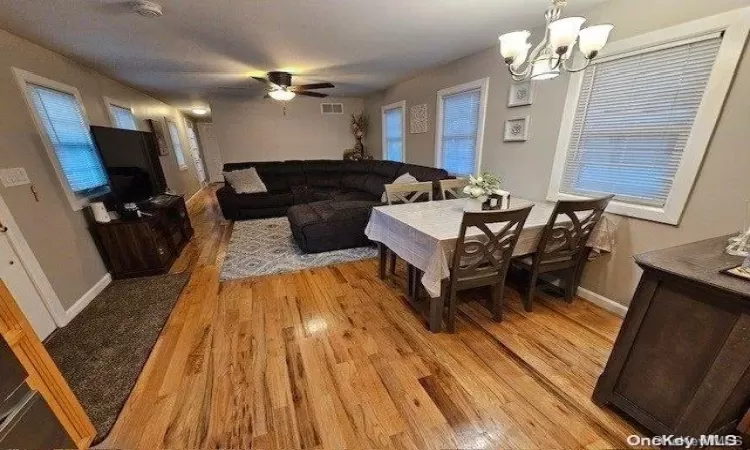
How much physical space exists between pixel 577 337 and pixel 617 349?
71cm

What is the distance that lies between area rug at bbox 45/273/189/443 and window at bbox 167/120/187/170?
14.6ft

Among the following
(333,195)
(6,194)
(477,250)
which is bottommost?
(333,195)

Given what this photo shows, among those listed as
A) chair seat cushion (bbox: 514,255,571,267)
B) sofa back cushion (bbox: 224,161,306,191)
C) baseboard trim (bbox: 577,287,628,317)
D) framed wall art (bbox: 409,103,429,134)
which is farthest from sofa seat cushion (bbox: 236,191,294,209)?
baseboard trim (bbox: 577,287,628,317)

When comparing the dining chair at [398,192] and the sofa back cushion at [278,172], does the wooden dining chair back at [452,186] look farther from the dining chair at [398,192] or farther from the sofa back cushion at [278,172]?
the sofa back cushion at [278,172]

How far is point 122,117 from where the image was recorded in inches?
159

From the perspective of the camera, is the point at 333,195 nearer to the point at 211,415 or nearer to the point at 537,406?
the point at 211,415

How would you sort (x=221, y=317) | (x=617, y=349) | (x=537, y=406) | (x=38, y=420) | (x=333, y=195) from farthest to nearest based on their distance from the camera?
(x=333, y=195), (x=221, y=317), (x=537, y=406), (x=617, y=349), (x=38, y=420)

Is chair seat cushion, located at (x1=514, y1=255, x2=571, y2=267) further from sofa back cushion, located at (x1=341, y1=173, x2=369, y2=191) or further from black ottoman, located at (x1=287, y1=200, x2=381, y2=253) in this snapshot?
sofa back cushion, located at (x1=341, y1=173, x2=369, y2=191)

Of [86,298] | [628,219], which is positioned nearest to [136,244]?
[86,298]

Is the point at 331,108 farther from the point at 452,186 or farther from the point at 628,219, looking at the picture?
the point at 628,219

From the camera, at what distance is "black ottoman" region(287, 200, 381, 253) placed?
11.0 feet

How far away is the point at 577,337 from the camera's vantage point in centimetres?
193

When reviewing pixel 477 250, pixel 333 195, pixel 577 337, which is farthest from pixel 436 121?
pixel 577 337

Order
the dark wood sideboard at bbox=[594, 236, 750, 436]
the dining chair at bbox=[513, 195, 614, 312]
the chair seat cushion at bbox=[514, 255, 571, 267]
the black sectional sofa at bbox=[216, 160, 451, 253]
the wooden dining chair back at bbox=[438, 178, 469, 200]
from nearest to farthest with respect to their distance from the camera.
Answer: the dark wood sideboard at bbox=[594, 236, 750, 436] → the dining chair at bbox=[513, 195, 614, 312] → the chair seat cushion at bbox=[514, 255, 571, 267] → the wooden dining chair back at bbox=[438, 178, 469, 200] → the black sectional sofa at bbox=[216, 160, 451, 253]
